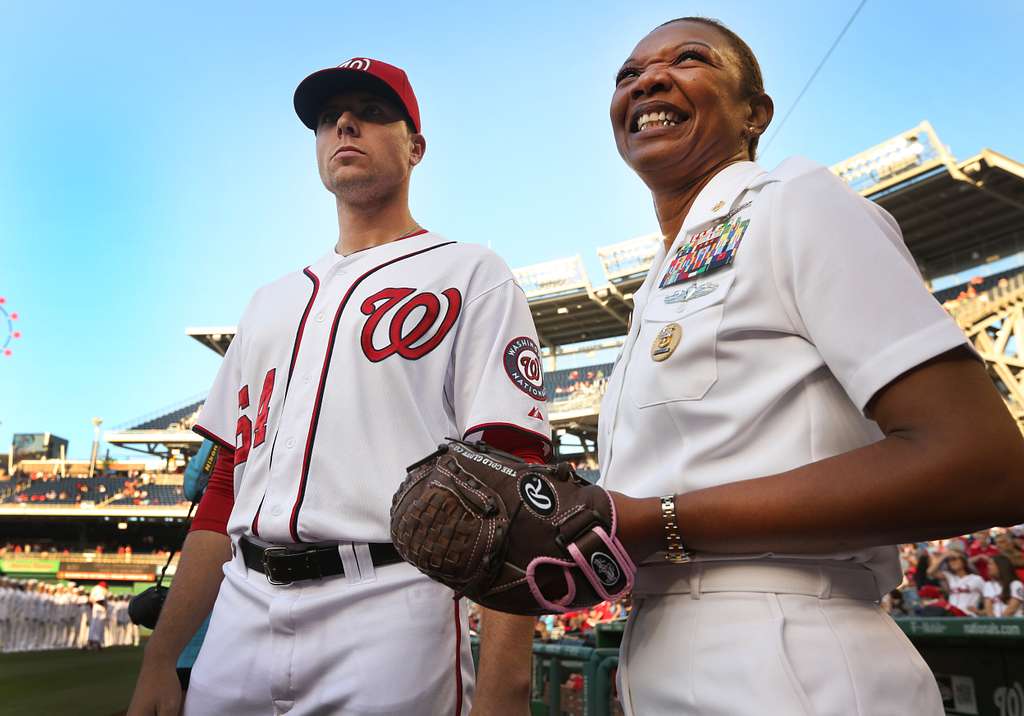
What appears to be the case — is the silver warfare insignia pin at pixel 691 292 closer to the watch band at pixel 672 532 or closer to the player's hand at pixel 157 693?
the watch band at pixel 672 532

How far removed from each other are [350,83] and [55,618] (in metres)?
21.4

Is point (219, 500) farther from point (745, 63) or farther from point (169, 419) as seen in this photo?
point (169, 419)

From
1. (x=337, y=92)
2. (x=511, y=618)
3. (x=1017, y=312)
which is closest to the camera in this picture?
(x=511, y=618)

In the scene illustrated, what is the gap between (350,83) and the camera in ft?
6.75

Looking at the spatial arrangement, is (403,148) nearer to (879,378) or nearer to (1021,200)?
(879,378)

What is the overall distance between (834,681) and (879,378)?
1.12ft

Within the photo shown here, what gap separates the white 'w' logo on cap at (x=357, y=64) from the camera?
6.65 feet

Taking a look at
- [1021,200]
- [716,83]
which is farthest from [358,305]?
[1021,200]

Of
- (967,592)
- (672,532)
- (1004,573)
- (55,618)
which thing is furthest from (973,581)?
(55,618)

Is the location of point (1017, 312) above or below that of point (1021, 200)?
below

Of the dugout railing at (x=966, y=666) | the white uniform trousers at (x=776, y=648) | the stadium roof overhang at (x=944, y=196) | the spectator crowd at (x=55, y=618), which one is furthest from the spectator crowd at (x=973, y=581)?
the spectator crowd at (x=55, y=618)

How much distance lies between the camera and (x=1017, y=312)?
19.4 m

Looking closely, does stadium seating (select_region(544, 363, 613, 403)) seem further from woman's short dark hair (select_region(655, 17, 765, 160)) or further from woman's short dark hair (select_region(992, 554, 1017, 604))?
woman's short dark hair (select_region(655, 17, 765, 160))

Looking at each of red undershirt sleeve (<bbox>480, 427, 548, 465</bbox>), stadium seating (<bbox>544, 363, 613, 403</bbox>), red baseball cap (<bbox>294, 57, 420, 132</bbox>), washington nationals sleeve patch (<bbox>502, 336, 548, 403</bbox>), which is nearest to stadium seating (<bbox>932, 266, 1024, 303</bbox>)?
stadium seating (<bbox>544, 363, 613, 403</bbox>)
